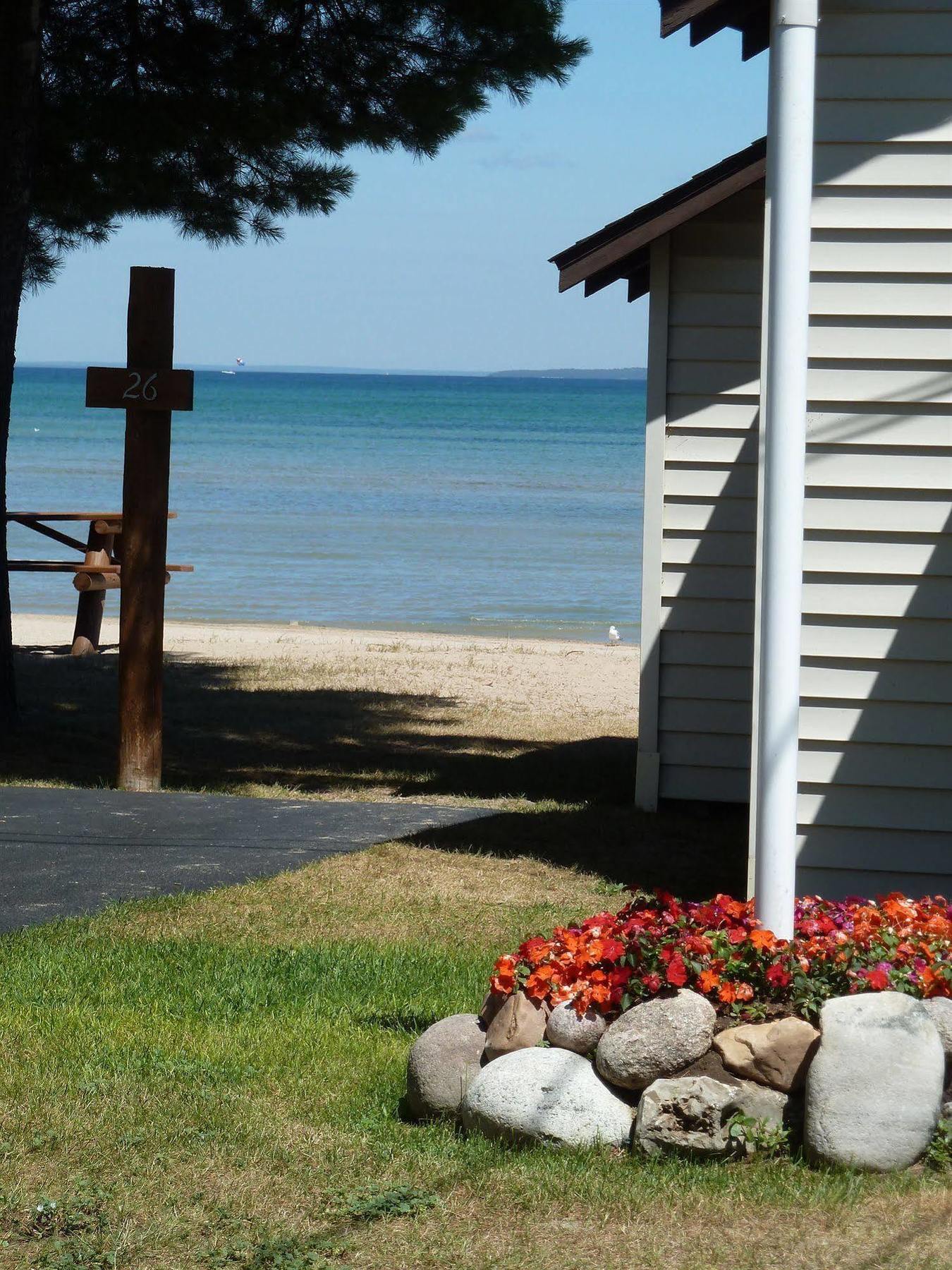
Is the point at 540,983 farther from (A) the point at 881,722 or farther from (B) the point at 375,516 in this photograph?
(B) the point at 375,516

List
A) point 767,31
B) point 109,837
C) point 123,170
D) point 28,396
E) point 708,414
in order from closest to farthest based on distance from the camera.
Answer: point 767,31
point 109,837
point 708,414
point 123,170
point 28,396

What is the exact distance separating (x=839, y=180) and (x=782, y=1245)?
3707 mm

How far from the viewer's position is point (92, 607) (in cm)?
1512

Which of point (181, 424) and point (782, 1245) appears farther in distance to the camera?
point (181, 424)

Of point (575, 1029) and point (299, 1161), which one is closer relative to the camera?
point (299, 1161)

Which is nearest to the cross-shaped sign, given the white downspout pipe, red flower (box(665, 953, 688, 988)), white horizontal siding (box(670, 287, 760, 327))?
white horizontal siding (box(670, 287, 760, 327))

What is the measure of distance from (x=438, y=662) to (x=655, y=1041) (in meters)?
11.3

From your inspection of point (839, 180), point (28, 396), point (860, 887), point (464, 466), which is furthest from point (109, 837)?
point (28, 396)

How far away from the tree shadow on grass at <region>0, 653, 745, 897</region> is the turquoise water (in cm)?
634

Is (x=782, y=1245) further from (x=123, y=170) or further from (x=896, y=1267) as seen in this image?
(x=123, y=170)


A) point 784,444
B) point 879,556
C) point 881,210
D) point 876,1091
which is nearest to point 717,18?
point 881,210

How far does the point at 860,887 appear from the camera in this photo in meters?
5.78

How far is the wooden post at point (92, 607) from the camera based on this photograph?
1490 centimetres

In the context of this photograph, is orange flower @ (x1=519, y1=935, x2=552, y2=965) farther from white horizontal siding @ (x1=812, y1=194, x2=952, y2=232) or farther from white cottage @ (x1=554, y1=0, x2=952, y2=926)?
white horizontal siding @ (x1=812, y1=194, x2=952, y2=232)
